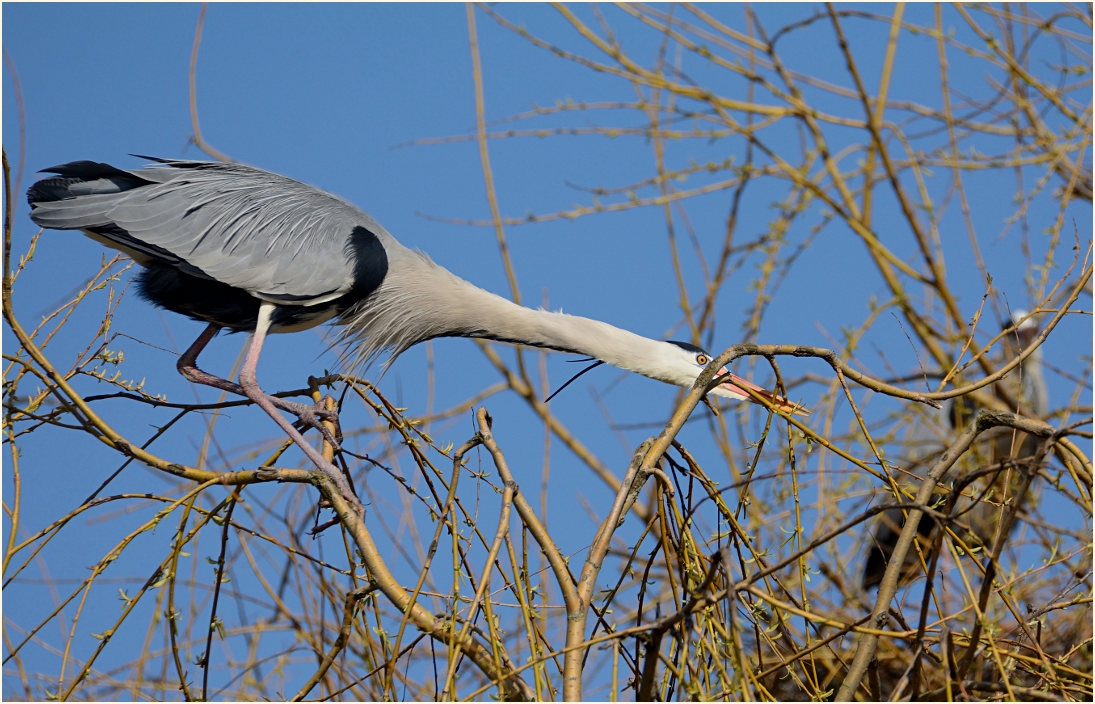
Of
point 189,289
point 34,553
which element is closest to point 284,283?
point 189,289

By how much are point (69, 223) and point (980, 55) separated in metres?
2.88

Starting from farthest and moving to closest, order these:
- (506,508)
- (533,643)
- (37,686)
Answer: (37,686) → (506,508) → (533,643)

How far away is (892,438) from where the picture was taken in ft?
11.7

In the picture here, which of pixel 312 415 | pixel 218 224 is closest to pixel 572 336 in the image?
pixel 312 415

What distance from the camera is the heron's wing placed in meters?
3.03

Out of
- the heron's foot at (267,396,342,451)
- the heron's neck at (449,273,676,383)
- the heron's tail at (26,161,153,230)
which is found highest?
the heron's tail at (26,161,153,230)

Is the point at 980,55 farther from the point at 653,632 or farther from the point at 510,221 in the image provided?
the point at 653,632

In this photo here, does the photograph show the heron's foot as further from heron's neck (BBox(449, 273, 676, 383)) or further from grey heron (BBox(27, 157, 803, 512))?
heron's neck (BBox(449, 273, 676, 383))

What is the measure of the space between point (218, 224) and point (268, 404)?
2.24 ft

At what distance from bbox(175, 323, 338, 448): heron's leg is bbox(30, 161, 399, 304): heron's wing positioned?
31 cm

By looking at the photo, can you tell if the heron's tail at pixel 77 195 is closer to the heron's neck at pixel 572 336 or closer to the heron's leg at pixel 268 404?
the heron's leg at pixel 268 404

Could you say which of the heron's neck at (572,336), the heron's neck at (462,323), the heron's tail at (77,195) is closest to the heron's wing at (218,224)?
the heron's tail at (77,195)

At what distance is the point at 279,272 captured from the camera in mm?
3148

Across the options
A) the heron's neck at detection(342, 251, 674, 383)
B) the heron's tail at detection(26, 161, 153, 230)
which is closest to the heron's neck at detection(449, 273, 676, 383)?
the heron's neck at detection(342, 251, 674, 383)
